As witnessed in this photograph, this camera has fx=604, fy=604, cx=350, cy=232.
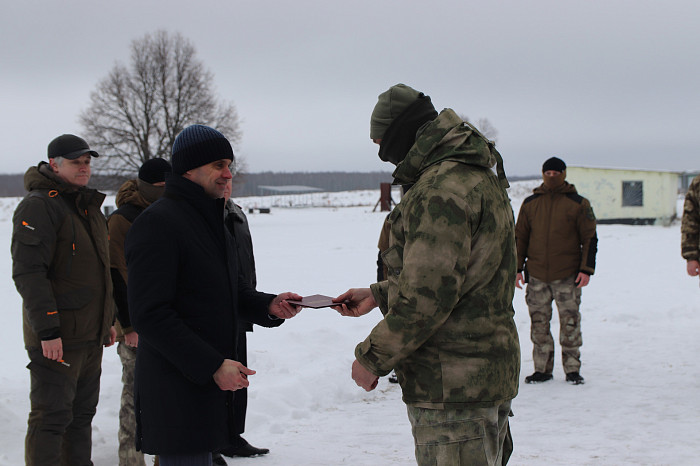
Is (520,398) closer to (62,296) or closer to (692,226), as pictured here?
(692,226)

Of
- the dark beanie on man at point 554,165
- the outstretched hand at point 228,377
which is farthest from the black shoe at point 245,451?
the dark beanie on man at point 554,165

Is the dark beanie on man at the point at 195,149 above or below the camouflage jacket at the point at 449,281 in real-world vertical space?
above

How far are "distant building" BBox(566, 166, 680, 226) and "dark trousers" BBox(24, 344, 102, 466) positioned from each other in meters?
25.0

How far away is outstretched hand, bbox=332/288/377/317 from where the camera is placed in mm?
2855

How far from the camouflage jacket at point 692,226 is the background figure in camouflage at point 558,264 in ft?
2.75

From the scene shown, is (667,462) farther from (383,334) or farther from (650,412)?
(383,334)

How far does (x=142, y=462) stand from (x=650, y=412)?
13.7ft

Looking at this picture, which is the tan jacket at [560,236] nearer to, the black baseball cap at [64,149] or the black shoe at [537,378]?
the black shoe at [537,378]

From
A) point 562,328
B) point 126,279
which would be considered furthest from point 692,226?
point 126,279

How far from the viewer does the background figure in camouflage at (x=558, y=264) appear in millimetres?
6352

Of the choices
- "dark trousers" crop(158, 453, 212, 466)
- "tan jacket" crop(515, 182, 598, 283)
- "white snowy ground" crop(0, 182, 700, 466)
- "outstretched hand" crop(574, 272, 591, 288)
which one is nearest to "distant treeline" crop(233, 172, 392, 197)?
"white snowy ground" crop(0, 182, 700, 466)

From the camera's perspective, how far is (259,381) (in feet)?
19.4

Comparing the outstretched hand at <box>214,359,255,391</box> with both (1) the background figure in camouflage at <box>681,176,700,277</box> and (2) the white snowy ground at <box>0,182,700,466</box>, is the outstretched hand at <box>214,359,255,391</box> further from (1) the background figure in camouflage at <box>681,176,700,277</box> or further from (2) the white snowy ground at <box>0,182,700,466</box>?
(1) the background figure in camouflage at <box>681,176,700,277</box>

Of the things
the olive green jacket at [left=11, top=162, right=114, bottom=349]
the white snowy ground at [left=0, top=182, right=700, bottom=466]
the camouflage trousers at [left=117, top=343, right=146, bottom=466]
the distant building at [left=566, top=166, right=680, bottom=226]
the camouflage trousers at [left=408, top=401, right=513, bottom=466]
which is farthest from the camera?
the distant building at [left=566, top=166, right=680, bottom=226]
